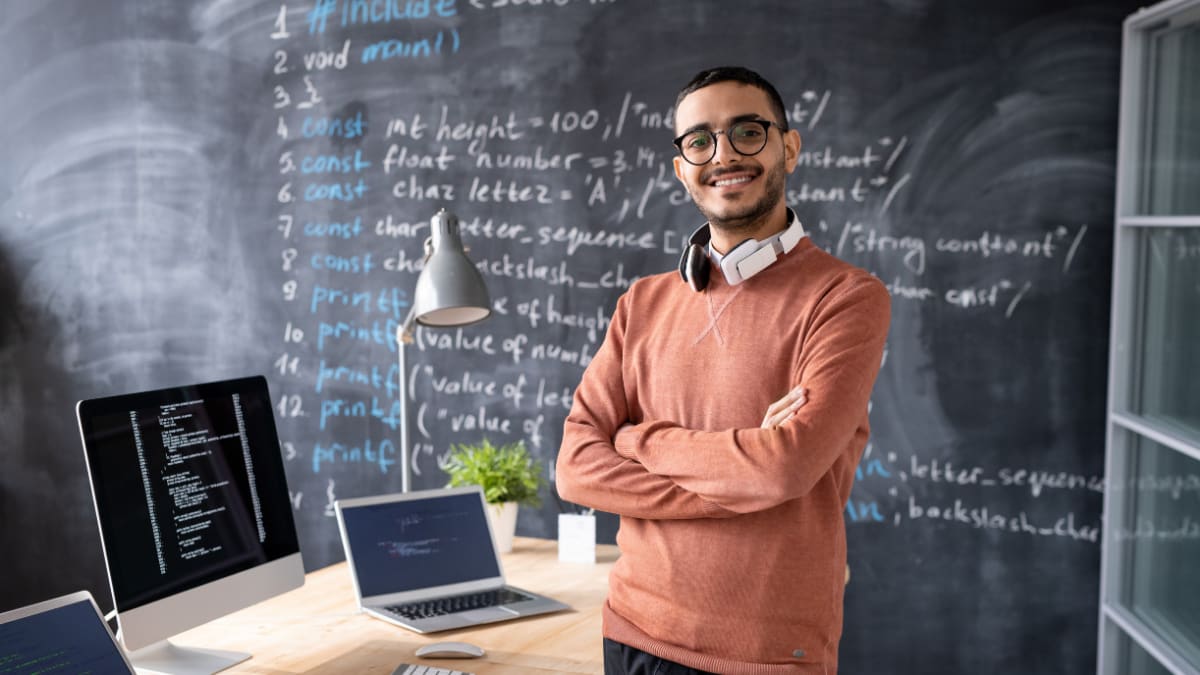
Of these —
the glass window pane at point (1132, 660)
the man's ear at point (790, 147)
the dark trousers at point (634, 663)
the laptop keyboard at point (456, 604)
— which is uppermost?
the man's ear at point (790, 147)

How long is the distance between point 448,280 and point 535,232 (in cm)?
107

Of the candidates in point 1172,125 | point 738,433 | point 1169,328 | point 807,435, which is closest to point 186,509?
point 738,433

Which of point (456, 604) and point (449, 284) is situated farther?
point (449, 284)

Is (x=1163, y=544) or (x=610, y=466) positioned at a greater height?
(x=610, y=466)

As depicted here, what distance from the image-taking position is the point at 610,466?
1729 mm

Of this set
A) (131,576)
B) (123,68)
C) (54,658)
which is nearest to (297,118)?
(123,68)

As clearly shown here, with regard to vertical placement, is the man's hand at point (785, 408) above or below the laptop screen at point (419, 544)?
above

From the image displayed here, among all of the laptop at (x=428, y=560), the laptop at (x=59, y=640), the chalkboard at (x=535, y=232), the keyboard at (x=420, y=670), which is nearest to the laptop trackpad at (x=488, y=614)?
the laptop at (x=428, y=560)

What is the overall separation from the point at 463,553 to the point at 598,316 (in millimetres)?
1167

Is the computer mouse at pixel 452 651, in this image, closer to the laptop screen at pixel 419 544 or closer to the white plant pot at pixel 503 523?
the laptop screen at pixel 419 544

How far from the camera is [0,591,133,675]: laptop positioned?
52.4 inches

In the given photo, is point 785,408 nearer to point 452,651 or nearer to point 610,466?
point 610,466

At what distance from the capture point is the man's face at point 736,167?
1669 mm

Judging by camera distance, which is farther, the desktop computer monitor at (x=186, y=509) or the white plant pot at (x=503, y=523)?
the white plant pot at (x=503, y=523)
